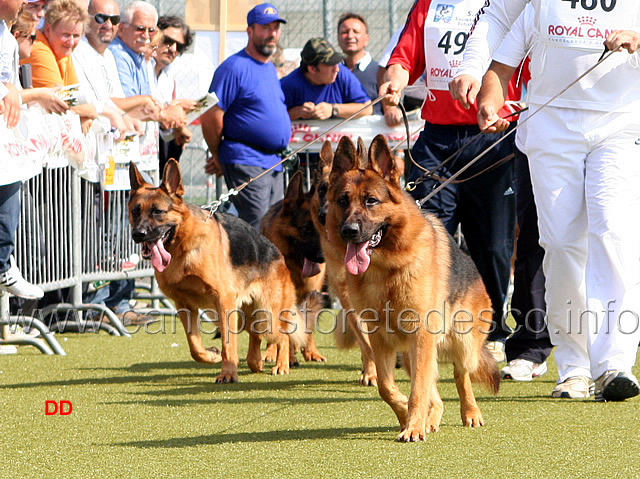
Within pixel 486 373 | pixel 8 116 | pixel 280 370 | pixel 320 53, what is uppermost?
pixel 320 53

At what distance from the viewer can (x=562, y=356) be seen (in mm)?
5152

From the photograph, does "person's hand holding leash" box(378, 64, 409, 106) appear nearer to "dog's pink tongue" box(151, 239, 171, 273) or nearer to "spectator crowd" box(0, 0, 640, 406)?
"spectator crowd" box(0, 0, 640, 406)

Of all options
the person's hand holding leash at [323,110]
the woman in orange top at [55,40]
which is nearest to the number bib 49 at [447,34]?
the woman in orange top at [55,40]

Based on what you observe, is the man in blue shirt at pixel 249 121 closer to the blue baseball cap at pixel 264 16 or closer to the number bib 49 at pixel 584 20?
the blue baseball cap at pixel 264 16


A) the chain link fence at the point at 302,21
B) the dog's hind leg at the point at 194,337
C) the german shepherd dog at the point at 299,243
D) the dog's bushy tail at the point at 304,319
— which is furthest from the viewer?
the chain link fence at the point at 302,21

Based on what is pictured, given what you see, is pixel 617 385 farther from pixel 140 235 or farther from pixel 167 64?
pixel 167 64

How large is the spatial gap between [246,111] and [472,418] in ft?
15.3

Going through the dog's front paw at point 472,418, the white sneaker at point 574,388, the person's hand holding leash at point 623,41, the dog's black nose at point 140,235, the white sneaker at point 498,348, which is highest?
the person's hand holding leash at point 623,41

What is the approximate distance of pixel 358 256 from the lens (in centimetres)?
403

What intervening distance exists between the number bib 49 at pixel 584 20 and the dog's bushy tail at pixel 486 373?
159 centimetres

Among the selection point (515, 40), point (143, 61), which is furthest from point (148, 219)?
point (143, 61)

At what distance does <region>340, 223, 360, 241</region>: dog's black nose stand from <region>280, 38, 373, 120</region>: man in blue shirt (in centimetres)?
523

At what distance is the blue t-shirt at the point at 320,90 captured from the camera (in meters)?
9.25

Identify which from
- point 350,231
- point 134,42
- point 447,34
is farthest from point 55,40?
point 350,231
